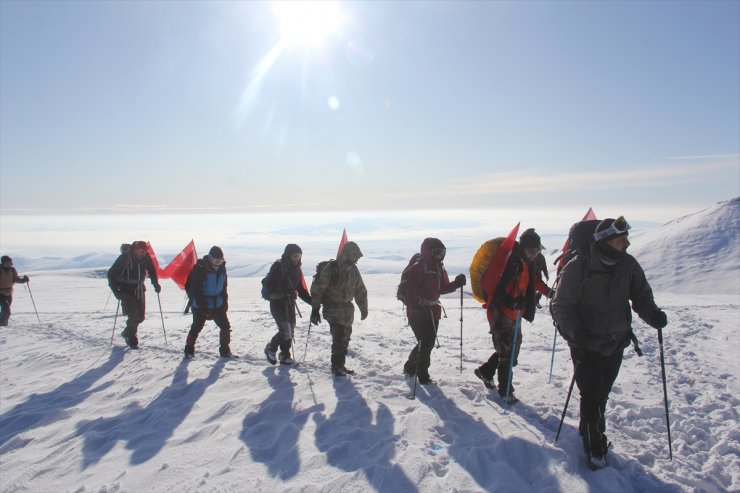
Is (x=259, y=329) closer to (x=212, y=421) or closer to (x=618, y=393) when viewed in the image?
(x=212, y=421)

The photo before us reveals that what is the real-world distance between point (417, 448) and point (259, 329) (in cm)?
878

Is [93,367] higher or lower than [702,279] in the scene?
higher

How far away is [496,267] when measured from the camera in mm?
5793

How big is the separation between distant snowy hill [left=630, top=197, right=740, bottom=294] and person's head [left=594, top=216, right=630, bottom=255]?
36.7m

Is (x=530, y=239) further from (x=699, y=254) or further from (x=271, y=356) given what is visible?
(x=699, y=254)

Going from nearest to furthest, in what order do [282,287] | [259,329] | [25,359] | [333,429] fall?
[333,429] → [282,287] → [25,359] → [259,329]

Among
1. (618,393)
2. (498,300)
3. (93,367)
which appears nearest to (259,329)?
(93,367)

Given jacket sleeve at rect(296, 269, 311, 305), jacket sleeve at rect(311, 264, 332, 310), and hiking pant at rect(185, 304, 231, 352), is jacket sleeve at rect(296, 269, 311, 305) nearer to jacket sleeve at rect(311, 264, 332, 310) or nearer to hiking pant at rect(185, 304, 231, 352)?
jacket sleeve at rect(311, 264, 332, 310)

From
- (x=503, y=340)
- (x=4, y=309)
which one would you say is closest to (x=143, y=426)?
(x=503, y=340)

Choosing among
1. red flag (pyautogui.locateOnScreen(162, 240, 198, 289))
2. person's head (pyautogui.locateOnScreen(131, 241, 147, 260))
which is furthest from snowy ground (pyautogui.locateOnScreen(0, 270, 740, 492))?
red flag (pyautogui.locateOnScreen(162, 240, 198, 289))

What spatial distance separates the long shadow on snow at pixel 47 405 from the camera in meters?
5.50

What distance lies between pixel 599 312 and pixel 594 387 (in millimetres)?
789

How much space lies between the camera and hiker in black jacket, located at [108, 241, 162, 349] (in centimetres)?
941

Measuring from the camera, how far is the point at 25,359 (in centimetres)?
887
